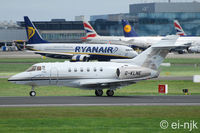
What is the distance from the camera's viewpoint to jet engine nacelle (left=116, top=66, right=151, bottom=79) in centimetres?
4003

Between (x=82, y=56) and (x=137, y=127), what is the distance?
69208mm

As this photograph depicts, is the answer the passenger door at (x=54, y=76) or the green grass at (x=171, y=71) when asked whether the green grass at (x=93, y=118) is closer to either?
the passenger door at (x=54, y=76)

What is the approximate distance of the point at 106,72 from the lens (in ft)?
135

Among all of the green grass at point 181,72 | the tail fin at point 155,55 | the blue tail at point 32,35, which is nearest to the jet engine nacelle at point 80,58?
the blue tail at point 32,35

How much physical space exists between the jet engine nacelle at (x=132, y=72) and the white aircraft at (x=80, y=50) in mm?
51348

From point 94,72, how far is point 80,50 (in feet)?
179

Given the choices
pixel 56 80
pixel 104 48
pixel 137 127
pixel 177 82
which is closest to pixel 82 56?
pixel 104 48

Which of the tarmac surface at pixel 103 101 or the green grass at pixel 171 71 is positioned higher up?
the tarmac surface at pixel 103 101

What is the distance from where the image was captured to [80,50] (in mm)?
95625

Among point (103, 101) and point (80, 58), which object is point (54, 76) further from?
point (80, 58)

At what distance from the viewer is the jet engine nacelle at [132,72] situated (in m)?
40.0

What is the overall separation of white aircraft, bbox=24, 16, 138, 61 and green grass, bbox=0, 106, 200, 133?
5961cm

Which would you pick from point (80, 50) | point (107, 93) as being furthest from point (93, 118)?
point (80, 50)

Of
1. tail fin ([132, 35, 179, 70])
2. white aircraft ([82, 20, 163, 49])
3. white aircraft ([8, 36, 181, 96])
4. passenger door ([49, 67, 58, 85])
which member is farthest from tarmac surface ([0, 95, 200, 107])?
white aircraft ([82, 20, 163, 49])
